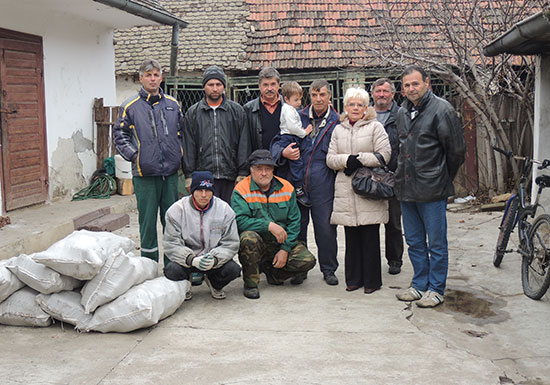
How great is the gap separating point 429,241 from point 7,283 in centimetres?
342

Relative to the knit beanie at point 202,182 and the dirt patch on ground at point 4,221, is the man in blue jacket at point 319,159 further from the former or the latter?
the dirt patch on ground at point 4,221

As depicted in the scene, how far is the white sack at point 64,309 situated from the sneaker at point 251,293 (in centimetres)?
143

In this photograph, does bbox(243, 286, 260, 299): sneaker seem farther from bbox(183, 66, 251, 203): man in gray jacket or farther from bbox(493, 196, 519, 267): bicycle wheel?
bbox(493, 196, 519, 267): bicycle wheel

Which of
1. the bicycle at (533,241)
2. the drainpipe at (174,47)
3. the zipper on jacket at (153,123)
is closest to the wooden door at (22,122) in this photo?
the zipper on jacket at (153,123)

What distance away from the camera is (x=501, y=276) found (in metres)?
6.43

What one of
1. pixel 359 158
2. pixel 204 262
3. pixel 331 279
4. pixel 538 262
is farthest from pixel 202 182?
pixel 538 262

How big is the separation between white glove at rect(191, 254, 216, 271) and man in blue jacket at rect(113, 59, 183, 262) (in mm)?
1156

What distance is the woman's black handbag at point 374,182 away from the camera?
567 cm

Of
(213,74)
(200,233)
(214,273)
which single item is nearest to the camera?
(200,233)

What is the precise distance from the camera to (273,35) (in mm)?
16016

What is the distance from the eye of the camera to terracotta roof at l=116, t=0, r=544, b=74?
1515 centimetres

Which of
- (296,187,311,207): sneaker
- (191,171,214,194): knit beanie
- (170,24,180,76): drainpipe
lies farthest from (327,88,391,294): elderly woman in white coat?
(170,24,180,76): drainpipe

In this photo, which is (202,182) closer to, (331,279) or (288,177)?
(288,177)

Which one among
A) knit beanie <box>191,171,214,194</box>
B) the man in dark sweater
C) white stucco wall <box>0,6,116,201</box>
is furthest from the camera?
white stucco wall <box>0,6,116,201</box>
